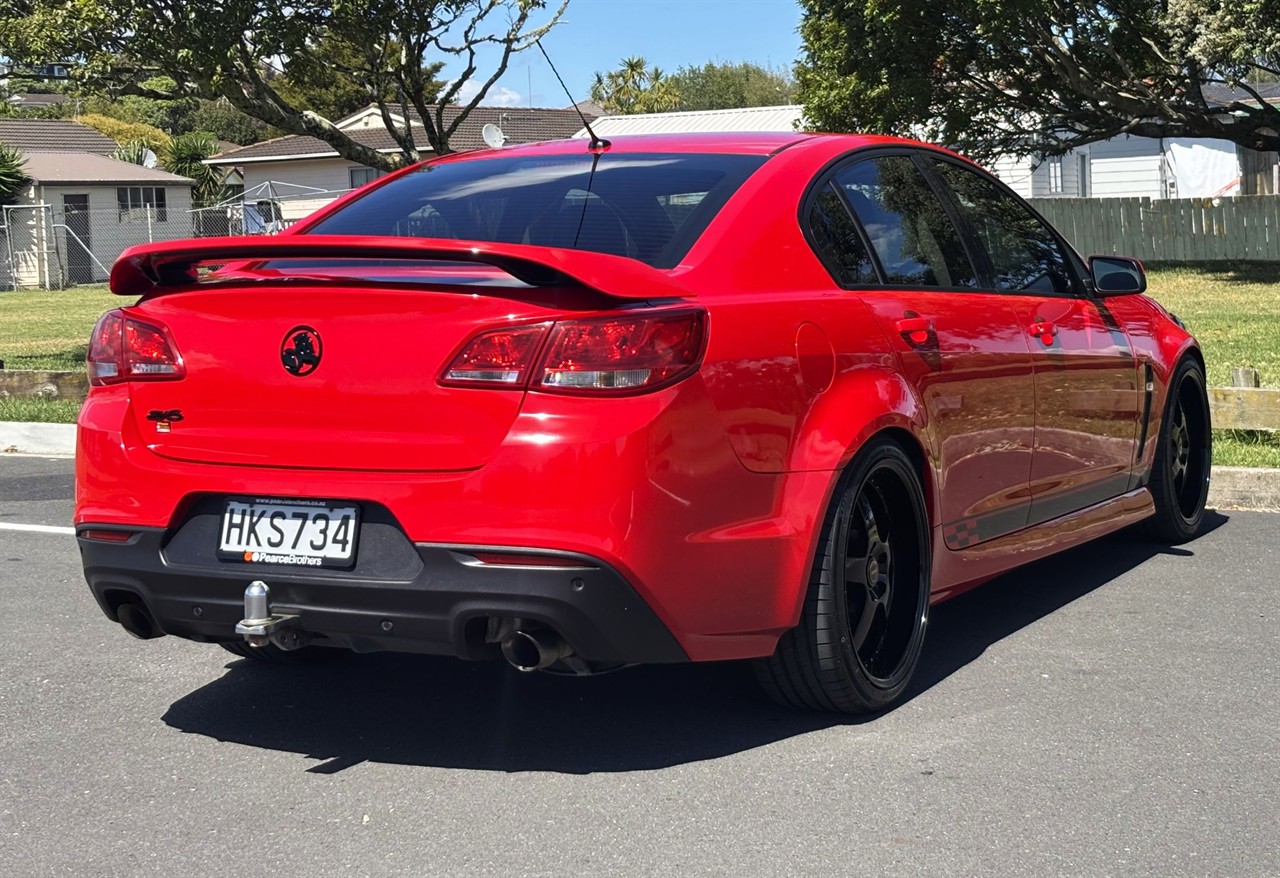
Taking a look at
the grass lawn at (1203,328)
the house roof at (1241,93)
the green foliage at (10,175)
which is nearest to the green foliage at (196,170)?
the green foliage at (10,175)

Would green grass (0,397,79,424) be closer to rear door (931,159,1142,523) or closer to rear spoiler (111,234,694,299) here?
rear spoiler (111,234,694,299)

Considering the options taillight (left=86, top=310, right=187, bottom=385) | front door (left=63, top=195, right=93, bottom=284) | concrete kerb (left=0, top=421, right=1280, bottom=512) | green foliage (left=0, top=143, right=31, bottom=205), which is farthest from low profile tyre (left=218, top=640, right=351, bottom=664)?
green foliage (left=0, top=143, right=31, bottom=205)

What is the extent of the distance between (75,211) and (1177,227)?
3020cm

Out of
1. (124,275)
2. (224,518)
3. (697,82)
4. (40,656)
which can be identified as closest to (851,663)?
(224,518)

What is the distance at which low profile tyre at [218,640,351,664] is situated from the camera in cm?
501

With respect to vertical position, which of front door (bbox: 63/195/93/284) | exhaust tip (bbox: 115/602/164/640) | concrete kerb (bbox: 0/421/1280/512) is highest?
front door (bbox: 63/195/93/284)

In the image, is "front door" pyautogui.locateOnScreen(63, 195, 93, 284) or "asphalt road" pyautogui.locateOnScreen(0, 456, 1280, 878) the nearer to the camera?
"asphalt road" pyautogui.locateOnScreen(0, 456, 1280, 878)

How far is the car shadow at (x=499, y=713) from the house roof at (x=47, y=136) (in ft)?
175

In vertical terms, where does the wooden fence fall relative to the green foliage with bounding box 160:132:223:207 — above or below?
below

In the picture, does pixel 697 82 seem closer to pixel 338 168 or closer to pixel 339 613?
pixel 338 168

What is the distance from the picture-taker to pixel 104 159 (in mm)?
53156

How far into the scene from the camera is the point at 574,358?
3693mm

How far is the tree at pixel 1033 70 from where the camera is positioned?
24125mm

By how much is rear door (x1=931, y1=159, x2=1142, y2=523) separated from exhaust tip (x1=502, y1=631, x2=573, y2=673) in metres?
2.20
